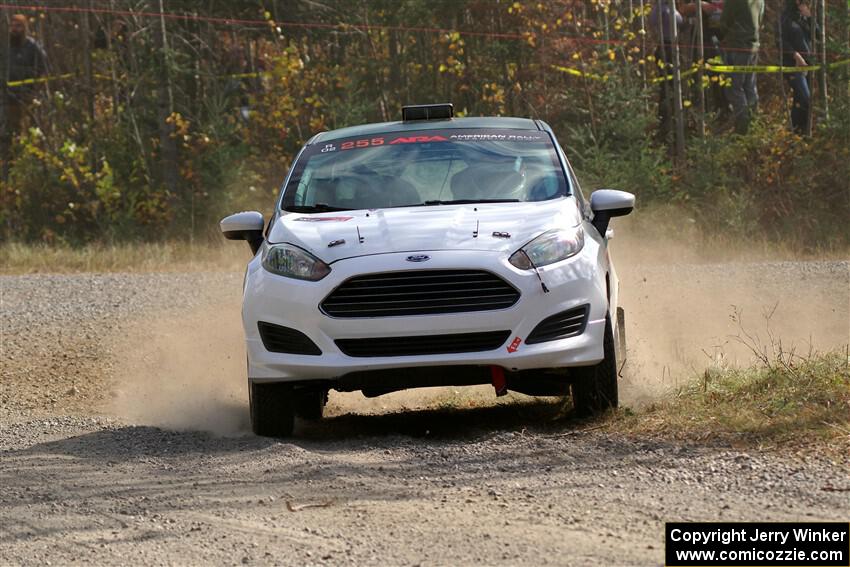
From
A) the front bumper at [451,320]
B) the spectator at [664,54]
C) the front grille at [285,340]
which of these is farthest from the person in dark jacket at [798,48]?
the front grille at [285,340]

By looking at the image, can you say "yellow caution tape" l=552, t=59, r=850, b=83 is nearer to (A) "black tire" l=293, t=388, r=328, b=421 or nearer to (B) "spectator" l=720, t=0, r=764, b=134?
(B) "spectator" l=720, t=0, r=764, b=134

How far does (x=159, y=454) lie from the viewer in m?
7.41

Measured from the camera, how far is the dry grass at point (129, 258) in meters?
20.2

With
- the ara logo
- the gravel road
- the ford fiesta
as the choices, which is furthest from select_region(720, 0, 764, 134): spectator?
the ford fiesta

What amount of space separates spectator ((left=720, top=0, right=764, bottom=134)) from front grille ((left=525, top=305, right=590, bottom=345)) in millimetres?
14551

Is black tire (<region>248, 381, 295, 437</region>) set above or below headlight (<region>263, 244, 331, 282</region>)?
below

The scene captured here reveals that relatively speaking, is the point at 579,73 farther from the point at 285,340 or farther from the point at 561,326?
the point at 285,340

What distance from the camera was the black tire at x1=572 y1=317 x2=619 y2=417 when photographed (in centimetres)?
761

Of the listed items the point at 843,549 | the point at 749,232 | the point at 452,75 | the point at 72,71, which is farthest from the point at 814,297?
the point at 72,71

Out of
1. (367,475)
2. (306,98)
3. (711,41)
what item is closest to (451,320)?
(367,475)

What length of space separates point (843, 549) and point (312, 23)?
2214 cm

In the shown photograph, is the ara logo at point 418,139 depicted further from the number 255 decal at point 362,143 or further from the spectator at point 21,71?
the spectator at point 21,71

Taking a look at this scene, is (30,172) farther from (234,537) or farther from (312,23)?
(234,537)

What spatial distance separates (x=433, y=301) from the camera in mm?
7199
